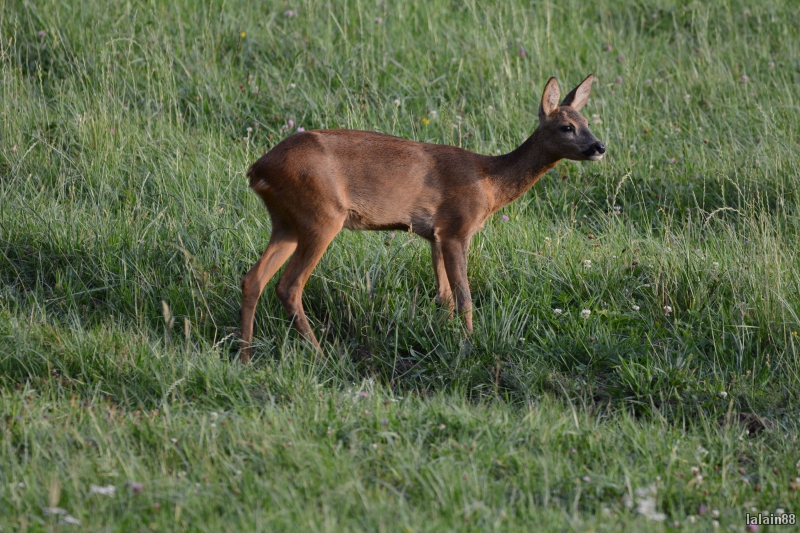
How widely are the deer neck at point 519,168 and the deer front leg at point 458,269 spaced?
39cm

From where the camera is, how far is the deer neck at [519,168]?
17.7 feet

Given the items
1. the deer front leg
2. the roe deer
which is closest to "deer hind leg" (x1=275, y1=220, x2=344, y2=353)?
the roe deer

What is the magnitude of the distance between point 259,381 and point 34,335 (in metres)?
1.11

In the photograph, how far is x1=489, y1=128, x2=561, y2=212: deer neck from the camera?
212 inches

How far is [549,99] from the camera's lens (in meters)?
5.46

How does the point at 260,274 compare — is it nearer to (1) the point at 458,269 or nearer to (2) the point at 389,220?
(2) the point at 389,220

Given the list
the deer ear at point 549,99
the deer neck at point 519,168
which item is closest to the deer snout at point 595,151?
the deer neck at point 519,168

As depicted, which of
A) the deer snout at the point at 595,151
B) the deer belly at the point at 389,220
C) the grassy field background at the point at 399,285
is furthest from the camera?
the deer snout at the point at 595,151

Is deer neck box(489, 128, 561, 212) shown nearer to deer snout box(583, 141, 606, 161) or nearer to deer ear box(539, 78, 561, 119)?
deer ear box(539, 78, 561, 119)

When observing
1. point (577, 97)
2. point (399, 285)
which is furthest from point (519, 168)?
point (399, 285)

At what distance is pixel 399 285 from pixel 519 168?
3.25ft

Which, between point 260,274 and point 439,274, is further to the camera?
point 439,274

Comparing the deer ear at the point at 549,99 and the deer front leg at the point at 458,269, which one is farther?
the deer ear at the point at 549,99

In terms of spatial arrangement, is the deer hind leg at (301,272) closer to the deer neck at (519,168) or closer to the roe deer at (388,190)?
the roe deer at (388,190)
